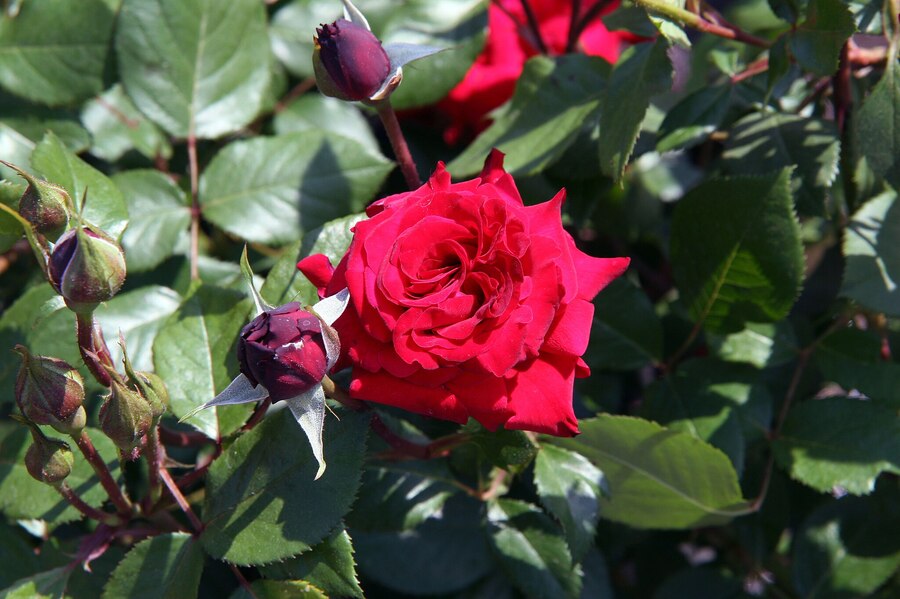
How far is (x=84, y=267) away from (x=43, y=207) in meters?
0.09

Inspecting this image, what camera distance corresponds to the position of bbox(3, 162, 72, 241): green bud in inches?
22.7

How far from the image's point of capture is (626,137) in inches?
29.7

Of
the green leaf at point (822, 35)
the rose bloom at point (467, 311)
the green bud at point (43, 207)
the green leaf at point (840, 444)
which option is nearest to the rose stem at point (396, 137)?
the rose bloom at point (467, 311)

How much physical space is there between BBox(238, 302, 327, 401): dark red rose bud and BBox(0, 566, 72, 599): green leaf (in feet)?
0.99

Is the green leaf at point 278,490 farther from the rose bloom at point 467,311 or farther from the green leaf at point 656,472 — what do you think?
the green leaf at point 656,472

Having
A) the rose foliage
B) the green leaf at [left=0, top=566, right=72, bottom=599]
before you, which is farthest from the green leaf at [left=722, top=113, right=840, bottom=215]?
the green leaf at [left=0, top=566, right=72, bottom=599]

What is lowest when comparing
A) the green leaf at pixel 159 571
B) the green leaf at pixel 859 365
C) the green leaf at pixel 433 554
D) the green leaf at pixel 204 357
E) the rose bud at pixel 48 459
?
the green leaf at pixel 433 554

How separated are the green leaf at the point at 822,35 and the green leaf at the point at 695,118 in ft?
0.36

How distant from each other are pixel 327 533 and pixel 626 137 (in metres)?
0.40

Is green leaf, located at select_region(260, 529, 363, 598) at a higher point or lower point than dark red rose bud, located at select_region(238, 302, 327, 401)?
lower

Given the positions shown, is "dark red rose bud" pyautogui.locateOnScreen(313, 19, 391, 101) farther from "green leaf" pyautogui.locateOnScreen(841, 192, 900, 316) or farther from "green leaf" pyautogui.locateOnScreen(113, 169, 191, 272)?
"green leaf" pyautogui.locateOnScreen(841, 192, 900, 316)

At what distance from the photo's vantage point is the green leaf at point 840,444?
82 centimetres

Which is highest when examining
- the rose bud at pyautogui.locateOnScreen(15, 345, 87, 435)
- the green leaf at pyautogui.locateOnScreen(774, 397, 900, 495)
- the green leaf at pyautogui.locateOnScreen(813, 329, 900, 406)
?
the rose bud at pyautogui.locateOnScreen(15, 345, 87, 435)

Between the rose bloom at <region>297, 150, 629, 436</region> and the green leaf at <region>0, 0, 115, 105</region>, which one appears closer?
the rose bloom at <region>297, 150, 629, 436</region>
